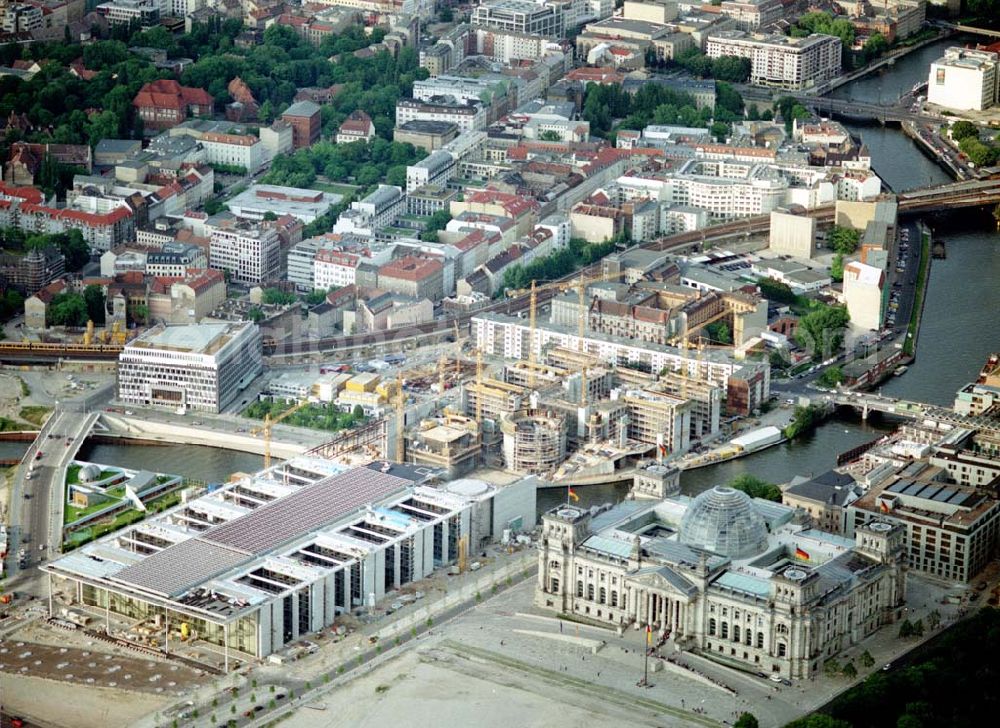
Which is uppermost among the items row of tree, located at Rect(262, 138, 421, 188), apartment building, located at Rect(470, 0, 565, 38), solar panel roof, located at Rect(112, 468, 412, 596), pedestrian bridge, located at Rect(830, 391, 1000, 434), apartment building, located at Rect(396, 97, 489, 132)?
apartment building, located at Rect(470, 0, 565, 38)

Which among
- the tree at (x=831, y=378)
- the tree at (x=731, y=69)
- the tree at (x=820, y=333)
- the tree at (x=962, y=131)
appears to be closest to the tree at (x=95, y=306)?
the tree at (x=820, y=333)

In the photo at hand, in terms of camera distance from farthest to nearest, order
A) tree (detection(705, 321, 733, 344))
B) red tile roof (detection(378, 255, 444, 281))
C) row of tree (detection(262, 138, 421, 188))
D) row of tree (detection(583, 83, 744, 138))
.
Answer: row of tree (detection(583, 83, 744, 138)) → row of tree (detection(262, 138, 421, 188)) → red tile roof (detection(378, 255, 444, 281)) → tree (detection(705, 321, 733, 344))

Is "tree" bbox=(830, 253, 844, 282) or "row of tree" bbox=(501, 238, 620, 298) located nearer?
"row of tree" bbox=(501, 238, 620, 298)

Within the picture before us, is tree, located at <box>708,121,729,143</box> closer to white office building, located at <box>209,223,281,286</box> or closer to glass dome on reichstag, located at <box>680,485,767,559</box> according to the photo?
white office building, located at <box>209,223,281,286</box>

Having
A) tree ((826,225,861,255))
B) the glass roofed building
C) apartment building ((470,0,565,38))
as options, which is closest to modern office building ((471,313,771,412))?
the glass roofed building

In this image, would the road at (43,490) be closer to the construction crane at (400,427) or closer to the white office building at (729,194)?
the construction crane at (400,427)

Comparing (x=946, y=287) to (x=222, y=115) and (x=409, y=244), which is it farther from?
(x=222, y=115)

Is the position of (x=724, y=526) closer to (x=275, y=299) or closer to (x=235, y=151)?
(x=275, y=299)

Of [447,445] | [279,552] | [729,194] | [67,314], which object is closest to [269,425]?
[447,445]
